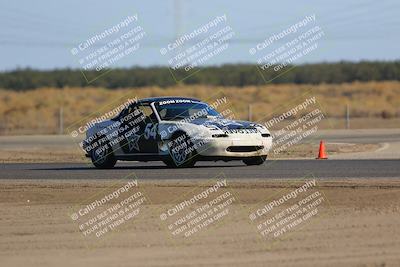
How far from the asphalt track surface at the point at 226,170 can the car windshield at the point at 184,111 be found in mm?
1041

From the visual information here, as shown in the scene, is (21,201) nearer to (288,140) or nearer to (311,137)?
(288,140)

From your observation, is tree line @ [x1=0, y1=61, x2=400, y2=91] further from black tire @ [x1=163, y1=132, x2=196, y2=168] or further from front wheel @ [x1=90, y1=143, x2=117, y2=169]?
black tire @ [x1=163, y1=132, x2=196, y2=168]

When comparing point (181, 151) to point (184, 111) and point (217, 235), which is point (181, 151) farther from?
point (217, 235)

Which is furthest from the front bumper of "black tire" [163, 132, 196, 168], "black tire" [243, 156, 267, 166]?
"black tire" [243, 156, 267, 166]

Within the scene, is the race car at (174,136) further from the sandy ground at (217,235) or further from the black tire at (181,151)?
the sandy ground at (217,235)

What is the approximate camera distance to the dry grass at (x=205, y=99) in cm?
6234

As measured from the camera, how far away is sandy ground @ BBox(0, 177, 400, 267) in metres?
11.2

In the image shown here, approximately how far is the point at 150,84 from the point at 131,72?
28.9ft

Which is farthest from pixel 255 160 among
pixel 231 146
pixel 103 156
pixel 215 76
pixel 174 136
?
pixel 215 76

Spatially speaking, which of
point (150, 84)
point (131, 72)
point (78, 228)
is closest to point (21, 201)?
point (78, 228)

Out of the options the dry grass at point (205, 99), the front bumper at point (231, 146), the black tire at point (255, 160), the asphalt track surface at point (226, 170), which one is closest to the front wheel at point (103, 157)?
the asphalt track surface at point (226, 170)

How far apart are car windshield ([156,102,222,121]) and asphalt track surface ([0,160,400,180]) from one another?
41.0 inches

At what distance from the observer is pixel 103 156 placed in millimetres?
24188

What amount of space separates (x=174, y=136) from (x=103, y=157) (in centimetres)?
207
